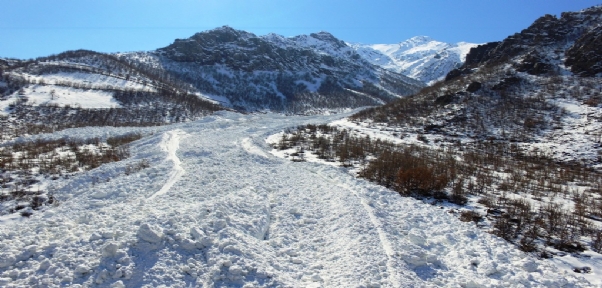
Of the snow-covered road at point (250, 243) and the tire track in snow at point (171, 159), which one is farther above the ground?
the tire track in snow at point (171, 159)

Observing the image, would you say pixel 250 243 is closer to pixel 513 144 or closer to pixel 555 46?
pixel 513 144

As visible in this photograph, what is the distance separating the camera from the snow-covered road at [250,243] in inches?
243

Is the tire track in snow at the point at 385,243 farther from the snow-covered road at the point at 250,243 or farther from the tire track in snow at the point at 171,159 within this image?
the tire track in snow at the point at 171,159

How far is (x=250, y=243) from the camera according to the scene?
7367mm

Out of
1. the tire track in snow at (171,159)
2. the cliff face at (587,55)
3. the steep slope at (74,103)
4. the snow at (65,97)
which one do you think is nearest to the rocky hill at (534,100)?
the cliff face at (587,55)

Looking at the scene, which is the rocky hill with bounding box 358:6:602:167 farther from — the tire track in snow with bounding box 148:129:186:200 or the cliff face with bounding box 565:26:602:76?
the tire track in snow with bounding box 148:129:186:200

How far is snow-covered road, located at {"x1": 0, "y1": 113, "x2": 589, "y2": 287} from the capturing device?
6.16 m

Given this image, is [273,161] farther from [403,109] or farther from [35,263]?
[403,109]

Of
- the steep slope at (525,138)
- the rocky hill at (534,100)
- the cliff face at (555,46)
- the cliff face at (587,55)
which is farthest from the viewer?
the cliff face at (555,46)

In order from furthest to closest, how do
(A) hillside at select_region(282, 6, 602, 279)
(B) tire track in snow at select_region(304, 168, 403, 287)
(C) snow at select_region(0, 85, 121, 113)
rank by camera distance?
(C) snow at select_region(0, 85, 121, 113) < (A) hillside at select_region(282, 6, 602, 279) < (B) tire track in snow at select_region(304, 168, 403, 287)

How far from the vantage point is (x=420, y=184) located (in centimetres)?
1206

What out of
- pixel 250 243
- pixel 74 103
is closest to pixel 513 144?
pixel 250 243

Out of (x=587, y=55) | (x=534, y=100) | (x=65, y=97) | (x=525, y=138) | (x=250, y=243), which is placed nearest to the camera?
(x=250, y=243)

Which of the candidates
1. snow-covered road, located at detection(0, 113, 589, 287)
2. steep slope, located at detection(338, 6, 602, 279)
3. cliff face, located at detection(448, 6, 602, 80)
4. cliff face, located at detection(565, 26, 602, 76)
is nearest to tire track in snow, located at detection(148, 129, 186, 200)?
snow-covered road, located at detection(0, 113, 589, 287)
